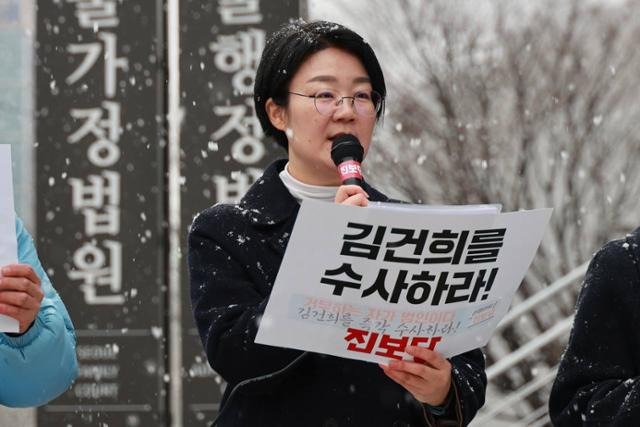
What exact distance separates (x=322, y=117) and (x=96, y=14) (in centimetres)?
455

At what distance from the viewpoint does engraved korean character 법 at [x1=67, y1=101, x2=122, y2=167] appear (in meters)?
6.73

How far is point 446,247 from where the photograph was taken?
2.18 meters

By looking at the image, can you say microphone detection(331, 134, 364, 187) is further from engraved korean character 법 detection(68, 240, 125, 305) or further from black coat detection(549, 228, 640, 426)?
engraved korean character 법 detection(68, 240, 125, 305)

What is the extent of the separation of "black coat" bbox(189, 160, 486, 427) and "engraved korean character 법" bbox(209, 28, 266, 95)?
400 centimetres

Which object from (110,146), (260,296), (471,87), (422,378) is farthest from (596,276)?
(471,87)

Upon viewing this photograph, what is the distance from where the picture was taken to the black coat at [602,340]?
239 cm

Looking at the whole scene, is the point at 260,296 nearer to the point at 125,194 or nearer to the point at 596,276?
the point at 596,276

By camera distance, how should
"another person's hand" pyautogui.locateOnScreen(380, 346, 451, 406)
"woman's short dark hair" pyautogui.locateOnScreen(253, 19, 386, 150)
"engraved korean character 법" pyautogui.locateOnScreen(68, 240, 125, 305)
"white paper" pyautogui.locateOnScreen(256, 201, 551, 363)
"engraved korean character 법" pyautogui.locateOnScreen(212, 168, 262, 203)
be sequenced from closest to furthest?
"white paper" pyautogui.locateOnScreen(256, 201, 551, 363)
"another person's hand" pyautogui.locateOnScreen(380, 346, 451, 406)
"woman's short dark hair" pyautogui.locateOnScreen(253, 19, 386, 150)
"engraved korean character 법" pyautogui.locateOnScreen(212, 168, 262, 203)
"engraved korean character 법" pyautogui.locateOnScreen(68, 240, 125, 305)

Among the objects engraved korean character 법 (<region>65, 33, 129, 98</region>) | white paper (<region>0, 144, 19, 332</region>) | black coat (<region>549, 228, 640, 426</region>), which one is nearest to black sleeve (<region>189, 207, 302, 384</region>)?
white paper (<region>0, 144, 19, 332</region>)

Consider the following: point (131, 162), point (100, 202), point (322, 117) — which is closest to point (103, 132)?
point (131, 162)

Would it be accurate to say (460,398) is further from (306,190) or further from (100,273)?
(100,273)

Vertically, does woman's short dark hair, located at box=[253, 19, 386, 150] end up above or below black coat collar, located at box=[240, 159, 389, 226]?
above

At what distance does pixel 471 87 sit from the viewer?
37.6ft

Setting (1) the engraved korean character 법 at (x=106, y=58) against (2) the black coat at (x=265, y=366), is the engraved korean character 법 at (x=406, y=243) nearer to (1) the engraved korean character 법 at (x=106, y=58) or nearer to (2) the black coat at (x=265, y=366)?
(2) the black coat at (x=265, y=366)
